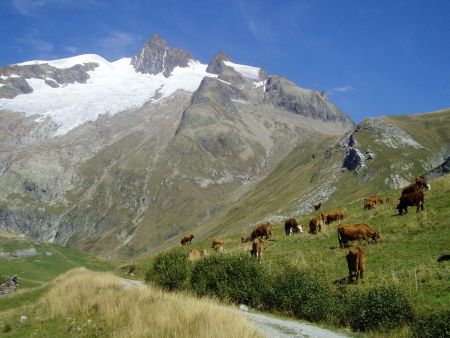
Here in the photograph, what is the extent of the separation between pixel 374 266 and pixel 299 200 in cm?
16572

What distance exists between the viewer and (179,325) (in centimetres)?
1633

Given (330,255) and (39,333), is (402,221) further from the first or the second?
(39,333)

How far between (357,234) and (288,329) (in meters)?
14.1

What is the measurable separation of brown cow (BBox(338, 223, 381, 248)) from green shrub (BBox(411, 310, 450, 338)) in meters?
13.7

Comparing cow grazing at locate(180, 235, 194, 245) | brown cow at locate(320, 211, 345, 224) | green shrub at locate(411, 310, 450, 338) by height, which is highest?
brown cow at locate(320, 211, 345, 224)

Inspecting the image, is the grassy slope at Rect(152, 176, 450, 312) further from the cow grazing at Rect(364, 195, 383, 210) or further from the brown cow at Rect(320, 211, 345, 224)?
the cow grazing at Rect(364, 195, 383, 210)

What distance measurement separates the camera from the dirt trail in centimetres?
1809

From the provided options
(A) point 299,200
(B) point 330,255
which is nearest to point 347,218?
(B) point 330,255

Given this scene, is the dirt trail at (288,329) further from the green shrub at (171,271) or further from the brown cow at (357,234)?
the brown cow at (357,234)

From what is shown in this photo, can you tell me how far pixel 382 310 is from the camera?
1936cm

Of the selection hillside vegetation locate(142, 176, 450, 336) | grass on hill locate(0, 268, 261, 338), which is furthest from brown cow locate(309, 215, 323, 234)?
grass on hill locate(0, 268, 261, 338)

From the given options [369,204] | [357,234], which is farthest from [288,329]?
[369,204]

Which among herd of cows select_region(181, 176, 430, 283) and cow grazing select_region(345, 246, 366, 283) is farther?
herd of cows select_region(181, 176, 430, 283)

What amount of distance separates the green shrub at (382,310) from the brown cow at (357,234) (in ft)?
37.6
